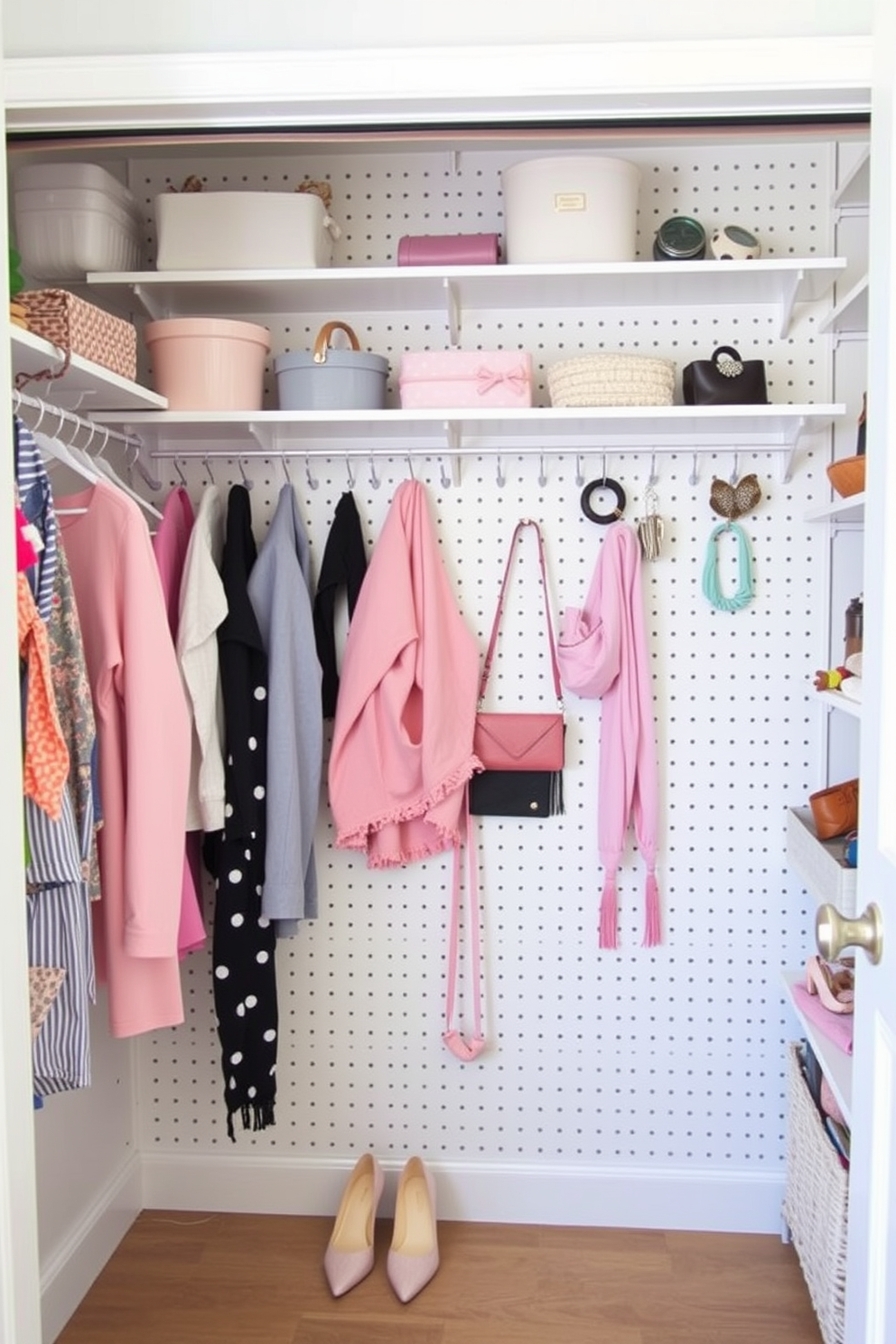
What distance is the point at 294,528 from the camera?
258 cm

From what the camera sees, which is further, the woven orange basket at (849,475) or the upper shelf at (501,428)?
the upper shelf at (501,428)

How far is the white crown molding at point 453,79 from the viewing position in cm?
162

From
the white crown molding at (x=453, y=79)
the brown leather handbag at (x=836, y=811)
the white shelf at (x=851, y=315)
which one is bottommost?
the brown leather handbag at (x=836, y=811)

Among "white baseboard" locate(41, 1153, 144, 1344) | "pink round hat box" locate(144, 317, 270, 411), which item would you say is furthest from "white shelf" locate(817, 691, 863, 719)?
"white baseboard" locate(41, 1153, 144, 1344)

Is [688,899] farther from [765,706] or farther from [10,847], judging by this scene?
[10,847]

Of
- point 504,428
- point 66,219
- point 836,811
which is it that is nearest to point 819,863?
point 836,811

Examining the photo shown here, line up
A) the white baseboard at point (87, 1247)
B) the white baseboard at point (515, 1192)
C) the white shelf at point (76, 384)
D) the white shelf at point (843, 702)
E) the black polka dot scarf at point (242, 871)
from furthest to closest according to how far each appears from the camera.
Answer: the white baseboard at point (515, 1192) < the black polka dot scarf at point (242, 871) < the white baseboard at point (87, 1247) < the white shelf at point (843, 702) < the white shelf at point (76, 384)

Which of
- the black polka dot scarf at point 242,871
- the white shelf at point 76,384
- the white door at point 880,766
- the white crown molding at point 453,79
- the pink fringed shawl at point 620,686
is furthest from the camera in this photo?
the pink fringed shawl at point 620,686

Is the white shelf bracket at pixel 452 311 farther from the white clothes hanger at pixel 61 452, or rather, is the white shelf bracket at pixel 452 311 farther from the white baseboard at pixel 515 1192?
the white baseboard at pixel 515 1192

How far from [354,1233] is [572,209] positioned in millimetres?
2126

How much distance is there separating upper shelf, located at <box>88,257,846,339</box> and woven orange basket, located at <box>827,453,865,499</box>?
39 centimetres

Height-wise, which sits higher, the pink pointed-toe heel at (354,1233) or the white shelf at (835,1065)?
the white shelf at (835,1065)

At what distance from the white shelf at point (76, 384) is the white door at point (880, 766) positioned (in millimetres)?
1099

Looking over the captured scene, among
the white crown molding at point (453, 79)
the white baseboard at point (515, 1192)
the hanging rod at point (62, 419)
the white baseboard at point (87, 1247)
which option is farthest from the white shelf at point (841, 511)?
the white baseboard at point (87, 1247)
